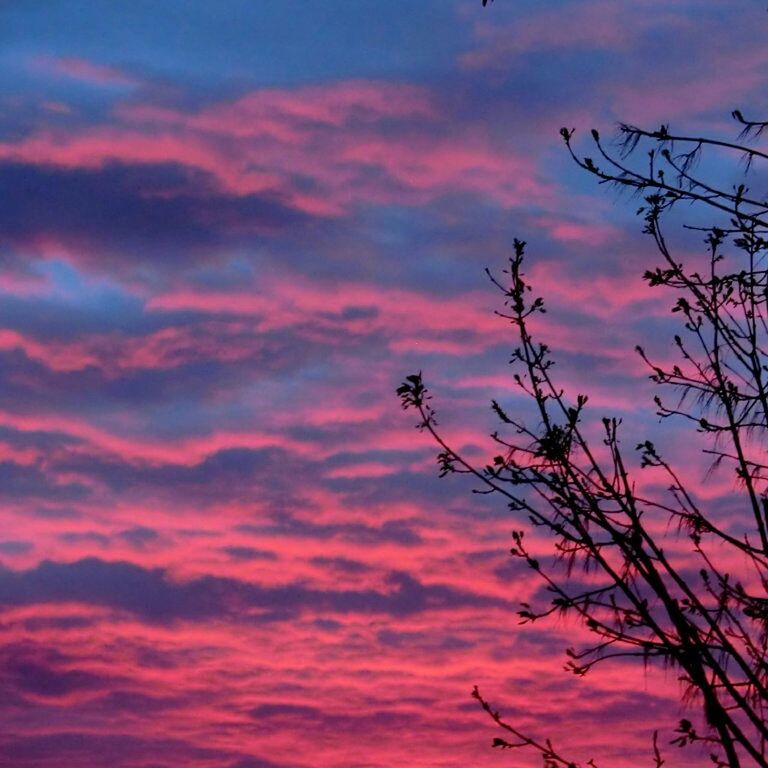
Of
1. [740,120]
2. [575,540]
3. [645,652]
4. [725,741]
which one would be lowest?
[725,741]

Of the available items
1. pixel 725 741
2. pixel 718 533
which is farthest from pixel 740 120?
pixel 725 741

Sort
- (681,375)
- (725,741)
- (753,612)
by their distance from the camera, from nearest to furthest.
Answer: (725,741) → (753,612) → (681,375)

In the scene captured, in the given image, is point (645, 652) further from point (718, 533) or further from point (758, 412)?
point (758, 412)

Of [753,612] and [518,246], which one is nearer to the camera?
[753,612]

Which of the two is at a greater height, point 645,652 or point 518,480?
point 518,480

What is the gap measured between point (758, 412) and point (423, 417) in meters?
2.05

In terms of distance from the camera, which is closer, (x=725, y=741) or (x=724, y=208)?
(x=725, y=741)

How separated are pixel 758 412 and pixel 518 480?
173 centimetres

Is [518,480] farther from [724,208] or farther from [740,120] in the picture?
[740,120]

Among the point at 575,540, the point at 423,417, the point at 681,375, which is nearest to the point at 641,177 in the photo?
the point at 681,375

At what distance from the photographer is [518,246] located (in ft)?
25.8

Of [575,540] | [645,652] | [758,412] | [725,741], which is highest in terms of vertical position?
[758,412]

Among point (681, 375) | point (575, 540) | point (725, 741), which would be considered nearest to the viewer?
point (725, 741)

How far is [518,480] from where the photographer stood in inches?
279
